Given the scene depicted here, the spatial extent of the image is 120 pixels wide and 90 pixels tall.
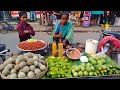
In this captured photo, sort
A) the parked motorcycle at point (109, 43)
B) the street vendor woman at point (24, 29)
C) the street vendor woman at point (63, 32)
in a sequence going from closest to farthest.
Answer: the street vendor woman at point (24, 29), the parked motorcycle at point (109, 43), the street vendor woman at point (63, 32)

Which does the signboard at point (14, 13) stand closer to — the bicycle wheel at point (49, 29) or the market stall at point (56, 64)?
the market stall at point (56, 64)

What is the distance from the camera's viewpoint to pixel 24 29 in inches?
85.4

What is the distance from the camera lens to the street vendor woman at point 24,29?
6.58ft

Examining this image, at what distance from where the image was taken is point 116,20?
203 centimetres

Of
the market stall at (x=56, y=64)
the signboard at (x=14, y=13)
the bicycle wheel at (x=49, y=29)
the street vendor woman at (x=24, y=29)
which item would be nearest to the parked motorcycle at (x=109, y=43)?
the market stall at (x=56, y=64)

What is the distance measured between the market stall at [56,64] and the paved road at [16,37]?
74 mm

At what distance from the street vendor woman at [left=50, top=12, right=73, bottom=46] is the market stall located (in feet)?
0.47

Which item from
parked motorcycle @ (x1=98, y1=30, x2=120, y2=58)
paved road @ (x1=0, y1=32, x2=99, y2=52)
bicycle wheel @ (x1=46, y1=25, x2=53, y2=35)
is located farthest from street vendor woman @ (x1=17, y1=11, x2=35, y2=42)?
parked motorcycle @ (x1=98, y1=30, x2=120, y2=58)

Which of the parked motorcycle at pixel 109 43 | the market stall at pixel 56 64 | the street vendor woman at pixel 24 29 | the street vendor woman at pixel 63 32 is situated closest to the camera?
the market stall at pixel 56 64

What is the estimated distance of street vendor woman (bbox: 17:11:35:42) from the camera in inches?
79.0

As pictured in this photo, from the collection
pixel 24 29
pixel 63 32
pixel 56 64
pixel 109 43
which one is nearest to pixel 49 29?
pixel 63 32

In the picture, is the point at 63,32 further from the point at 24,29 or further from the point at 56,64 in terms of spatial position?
the point at 56,64

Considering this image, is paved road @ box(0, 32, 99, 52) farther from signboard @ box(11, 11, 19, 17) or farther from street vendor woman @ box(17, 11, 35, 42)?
signboard @ box(11, 11, 19, 17)
